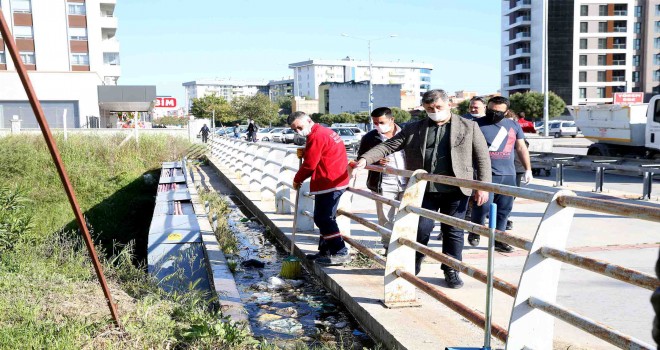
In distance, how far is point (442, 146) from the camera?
5340mm

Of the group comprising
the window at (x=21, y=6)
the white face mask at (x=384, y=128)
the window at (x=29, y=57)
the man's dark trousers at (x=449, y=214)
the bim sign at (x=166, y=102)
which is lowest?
the man's dark trousers at (x=449, y=214)

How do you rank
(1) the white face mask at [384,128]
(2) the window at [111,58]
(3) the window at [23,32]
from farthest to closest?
(2) the window at [111,58]
(3) the window at [23,32]
(1) the white face mask at [384,128]

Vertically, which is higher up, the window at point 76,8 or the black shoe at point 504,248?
the window at point 76,8

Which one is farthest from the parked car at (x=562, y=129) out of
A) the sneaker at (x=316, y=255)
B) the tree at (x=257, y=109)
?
the sneaker at (x=316, y=255)

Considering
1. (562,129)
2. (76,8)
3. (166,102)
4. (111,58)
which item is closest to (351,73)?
(111,58)

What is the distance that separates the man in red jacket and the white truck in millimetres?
15997

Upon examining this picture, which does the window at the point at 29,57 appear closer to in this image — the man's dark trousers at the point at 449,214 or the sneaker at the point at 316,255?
the sneaker at the point at 316,255

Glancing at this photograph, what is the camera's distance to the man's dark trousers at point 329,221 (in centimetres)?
640

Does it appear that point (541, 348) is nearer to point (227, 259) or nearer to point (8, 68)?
point (227, 259)

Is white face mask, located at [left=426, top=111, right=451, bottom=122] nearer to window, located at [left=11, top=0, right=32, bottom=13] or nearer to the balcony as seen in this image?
window, located at [left=11, top=0, right=32, bottom=13]

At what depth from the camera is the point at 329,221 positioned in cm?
646

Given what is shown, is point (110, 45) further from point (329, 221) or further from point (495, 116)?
point (329, 221)

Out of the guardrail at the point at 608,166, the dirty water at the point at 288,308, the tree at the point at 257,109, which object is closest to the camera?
the dirty water at the point at 288,308

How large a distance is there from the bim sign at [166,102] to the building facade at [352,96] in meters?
69.5
